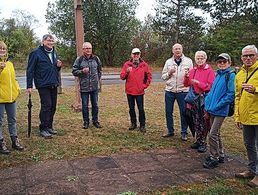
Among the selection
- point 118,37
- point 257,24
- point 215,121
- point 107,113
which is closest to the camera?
point 215,121

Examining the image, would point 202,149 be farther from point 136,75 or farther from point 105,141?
point 136,75

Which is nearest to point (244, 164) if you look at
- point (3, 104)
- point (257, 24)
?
point (3, 104)

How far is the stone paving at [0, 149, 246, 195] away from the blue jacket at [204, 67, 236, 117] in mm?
855

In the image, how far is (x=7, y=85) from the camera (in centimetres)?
536

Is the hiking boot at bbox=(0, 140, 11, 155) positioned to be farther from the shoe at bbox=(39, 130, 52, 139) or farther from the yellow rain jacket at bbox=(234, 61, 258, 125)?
the yellow rain jacket at bbox=(234, 61, 258, 125)

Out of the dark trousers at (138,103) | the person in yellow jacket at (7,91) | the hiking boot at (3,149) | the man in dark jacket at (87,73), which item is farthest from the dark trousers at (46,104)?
the dark trousers at (138,103)

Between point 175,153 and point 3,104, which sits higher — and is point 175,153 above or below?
below

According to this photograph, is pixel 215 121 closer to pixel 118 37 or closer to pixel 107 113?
pixel 107 113

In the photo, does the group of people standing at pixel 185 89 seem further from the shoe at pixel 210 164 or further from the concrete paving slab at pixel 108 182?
the concrete paving slab at pixel 108 182

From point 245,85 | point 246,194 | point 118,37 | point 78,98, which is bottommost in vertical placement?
point 246,194

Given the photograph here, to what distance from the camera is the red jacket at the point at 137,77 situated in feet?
22.0

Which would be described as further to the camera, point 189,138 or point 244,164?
point 189,138

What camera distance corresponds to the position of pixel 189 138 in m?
6.53

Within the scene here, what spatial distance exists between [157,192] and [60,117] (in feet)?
15.7
